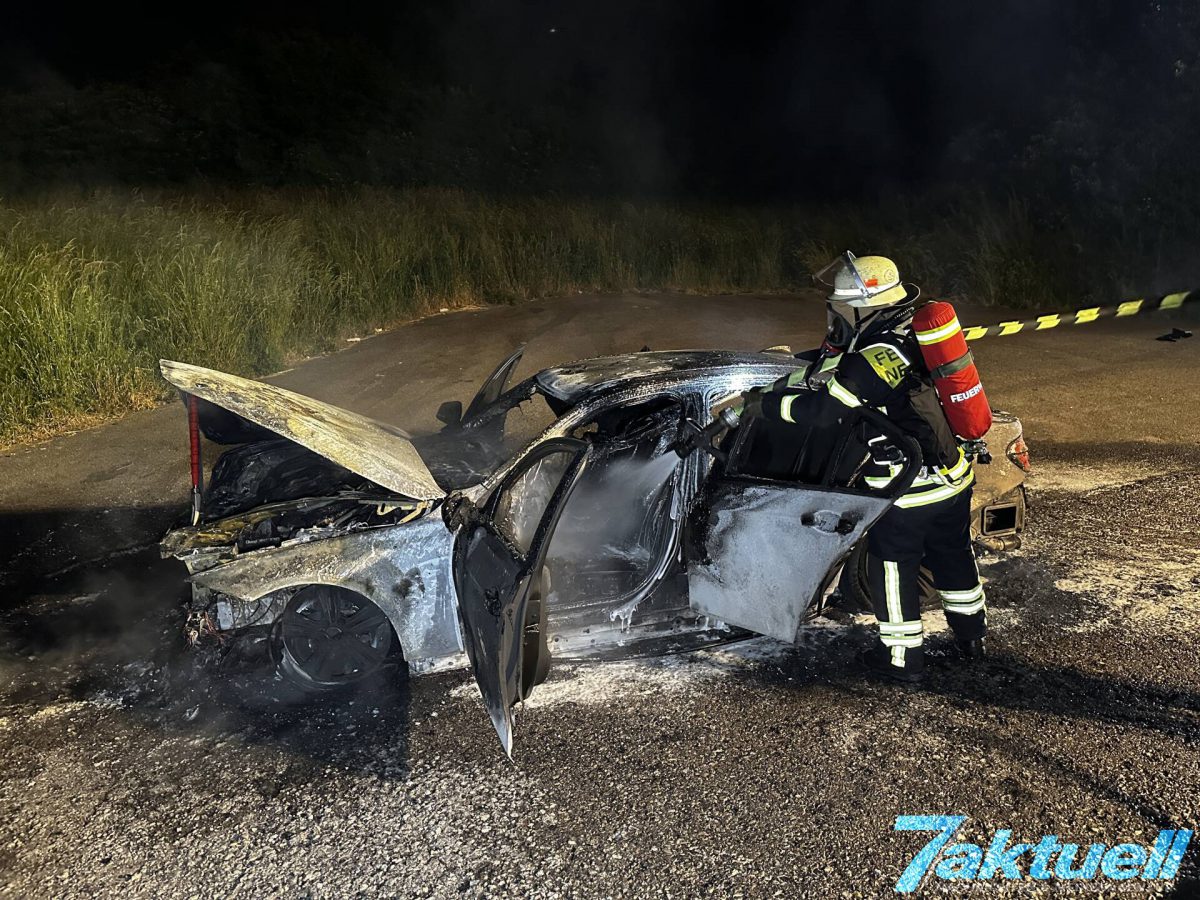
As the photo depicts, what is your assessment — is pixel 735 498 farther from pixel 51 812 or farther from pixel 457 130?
pixel 457 130

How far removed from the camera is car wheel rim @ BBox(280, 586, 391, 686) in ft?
13.2

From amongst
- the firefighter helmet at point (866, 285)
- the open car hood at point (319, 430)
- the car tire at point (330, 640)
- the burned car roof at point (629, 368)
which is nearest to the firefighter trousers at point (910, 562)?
the firefighter helmet at point (866, 285)

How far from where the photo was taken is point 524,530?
13.9ft

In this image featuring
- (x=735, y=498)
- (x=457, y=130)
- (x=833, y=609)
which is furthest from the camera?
(x=457, y=130)

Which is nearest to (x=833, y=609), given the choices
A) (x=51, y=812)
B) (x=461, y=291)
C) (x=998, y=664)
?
(x=998, y=664)

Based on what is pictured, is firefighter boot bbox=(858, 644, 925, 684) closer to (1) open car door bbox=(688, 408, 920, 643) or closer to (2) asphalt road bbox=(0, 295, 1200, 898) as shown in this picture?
(2) asphalt road bbox=(0, 295, 1200, 898)

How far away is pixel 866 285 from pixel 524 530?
181cm

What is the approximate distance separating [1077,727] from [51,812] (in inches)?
153

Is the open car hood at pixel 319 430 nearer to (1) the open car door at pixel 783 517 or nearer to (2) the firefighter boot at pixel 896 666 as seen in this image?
(1) the open car door at pixel 783 517

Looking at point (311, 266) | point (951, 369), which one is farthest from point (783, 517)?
point (311, 266)

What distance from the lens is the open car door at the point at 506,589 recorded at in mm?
3344

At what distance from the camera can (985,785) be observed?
3508 mm

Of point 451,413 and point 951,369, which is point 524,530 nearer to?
point 451,413

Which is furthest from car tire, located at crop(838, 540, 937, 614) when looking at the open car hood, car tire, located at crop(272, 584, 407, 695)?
car tire, located at crop(272, 584, 407, 695)
